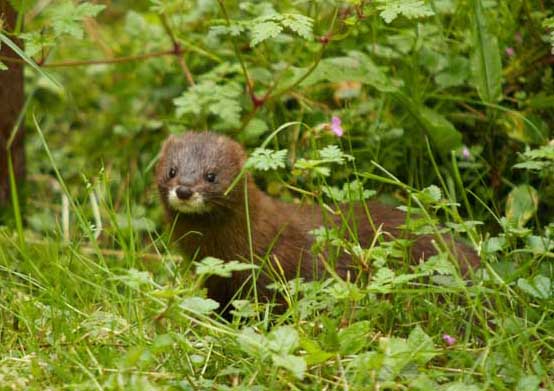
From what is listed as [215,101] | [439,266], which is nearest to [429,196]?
[439,266]

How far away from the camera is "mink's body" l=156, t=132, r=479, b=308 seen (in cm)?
516

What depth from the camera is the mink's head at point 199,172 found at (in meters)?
5.09

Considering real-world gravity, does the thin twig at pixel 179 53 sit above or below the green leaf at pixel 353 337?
above

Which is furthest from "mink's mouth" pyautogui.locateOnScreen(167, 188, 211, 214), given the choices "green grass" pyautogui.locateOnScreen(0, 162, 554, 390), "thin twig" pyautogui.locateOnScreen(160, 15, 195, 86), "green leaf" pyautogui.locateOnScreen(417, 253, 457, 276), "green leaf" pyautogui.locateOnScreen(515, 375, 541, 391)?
"green leaf" pyautogui.locateOnScreen(515, 375, 541, 391)

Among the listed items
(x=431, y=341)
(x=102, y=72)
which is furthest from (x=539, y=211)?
(x=102, y=72)

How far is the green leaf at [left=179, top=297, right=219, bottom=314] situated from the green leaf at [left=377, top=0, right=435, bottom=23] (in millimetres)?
1517

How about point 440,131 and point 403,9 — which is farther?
point 440,131

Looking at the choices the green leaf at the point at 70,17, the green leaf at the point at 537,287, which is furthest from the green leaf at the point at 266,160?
the green leaf at the point at 70,17

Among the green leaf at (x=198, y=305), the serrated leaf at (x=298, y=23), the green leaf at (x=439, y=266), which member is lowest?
the green leaf at (x=439, y=266)

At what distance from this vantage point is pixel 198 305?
12.1 ft

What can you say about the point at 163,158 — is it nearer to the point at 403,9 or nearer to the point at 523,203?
the point at 403,9

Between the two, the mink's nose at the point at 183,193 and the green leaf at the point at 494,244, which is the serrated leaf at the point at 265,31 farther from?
the green leaf at the point at 494,244

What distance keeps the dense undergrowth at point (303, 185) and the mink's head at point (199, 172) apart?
0.70 feet

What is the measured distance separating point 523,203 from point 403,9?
1.41 m
